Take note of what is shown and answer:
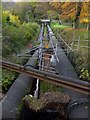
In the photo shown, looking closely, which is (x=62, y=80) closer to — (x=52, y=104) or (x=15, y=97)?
(x=52, y=104)

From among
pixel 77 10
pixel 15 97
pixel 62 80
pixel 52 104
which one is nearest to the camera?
pixel 62 80

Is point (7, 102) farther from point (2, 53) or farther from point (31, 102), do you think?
point (2, 53)

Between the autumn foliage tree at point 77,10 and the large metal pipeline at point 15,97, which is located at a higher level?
the autumn foliage tree at point 77,10

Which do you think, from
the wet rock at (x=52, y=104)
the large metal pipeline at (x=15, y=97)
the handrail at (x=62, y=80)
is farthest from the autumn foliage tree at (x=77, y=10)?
the handrail at (x=62, y=80)

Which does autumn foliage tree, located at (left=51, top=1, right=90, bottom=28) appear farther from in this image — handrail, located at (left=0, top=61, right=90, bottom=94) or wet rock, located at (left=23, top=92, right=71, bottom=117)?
handrail, located at (left=0, top=61, right=90, bottom=94)

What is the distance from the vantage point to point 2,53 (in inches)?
441

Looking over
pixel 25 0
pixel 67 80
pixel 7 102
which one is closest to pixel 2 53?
pixel 7 102

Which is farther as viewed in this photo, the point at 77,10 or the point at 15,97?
the point at 77,10

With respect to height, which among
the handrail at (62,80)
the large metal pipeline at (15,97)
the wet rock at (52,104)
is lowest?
the large metal pipeline at (15,97)

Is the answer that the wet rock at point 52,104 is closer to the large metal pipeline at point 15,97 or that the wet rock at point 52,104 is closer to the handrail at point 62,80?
the large metal pipeline at point 15,97

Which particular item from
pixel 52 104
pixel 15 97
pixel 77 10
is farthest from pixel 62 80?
pixel 77 10

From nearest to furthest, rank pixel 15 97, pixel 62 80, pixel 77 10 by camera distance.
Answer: pixel 62 80
pixel 15 97
pixel 77 10

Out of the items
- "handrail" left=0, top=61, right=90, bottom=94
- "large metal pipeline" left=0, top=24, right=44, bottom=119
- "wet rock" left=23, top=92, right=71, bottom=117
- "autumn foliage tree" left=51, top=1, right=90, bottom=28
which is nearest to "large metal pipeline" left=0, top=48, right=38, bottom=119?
"large metal pipeline" left=0, top=24, right=44, bottom=119

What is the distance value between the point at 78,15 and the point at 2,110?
728 inches
